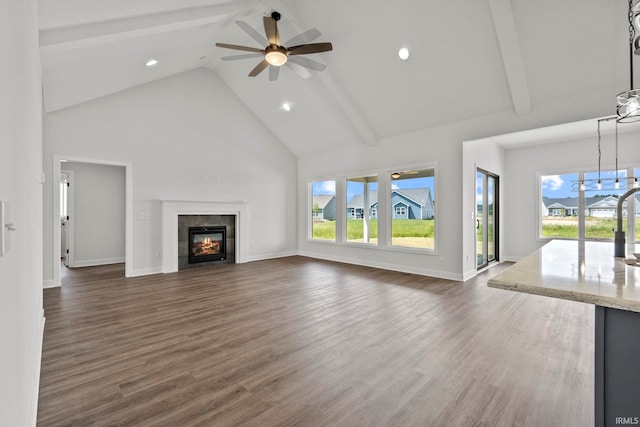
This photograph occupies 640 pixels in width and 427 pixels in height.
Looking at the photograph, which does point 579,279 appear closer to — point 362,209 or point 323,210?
point 362,209

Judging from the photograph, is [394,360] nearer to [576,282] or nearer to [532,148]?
[576,282]

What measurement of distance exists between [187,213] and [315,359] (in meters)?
4.93

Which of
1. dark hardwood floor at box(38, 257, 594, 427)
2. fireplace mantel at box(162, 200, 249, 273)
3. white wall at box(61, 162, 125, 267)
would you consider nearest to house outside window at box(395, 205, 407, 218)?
dark hardwood floor at box(38, 257, 594, 427)

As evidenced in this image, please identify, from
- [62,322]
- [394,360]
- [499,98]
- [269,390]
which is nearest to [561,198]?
[499,98]

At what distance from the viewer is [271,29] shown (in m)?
3.62

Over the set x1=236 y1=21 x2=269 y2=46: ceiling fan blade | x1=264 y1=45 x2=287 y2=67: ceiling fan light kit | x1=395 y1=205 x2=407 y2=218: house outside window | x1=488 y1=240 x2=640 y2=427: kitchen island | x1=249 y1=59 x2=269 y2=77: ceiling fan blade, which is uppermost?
x1=236 y1=21 x2=269 y2=46: ceiling fan blade

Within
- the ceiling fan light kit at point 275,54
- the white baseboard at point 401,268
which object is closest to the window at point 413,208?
the white baseboard at point 401,268

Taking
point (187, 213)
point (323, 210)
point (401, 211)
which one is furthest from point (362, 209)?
point (187, 213)

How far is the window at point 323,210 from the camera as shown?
7797 mm

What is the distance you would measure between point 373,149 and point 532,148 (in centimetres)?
376

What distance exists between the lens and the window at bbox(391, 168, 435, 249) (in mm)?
5949

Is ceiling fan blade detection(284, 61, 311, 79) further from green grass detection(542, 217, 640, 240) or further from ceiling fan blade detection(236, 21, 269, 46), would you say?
green grass detection(542, 217, 640, 240)

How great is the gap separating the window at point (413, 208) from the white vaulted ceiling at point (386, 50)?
989mm
